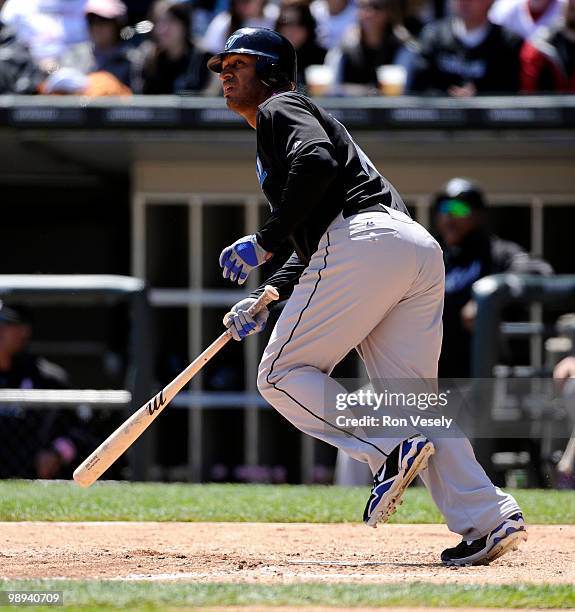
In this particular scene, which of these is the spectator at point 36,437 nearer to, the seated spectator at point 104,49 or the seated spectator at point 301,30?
the seated spectator at point 104,49

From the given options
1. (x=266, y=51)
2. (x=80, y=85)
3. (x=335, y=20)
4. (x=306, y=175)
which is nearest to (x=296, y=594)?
(x=306, y=175)

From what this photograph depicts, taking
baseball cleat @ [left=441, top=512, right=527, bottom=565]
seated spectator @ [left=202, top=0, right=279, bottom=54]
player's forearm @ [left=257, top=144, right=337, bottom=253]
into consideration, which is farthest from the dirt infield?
seated spectator @ [left=202, top=0, right=279, bottom=54]

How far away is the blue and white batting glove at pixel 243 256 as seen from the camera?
3977mm

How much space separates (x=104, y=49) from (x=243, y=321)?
5.61m

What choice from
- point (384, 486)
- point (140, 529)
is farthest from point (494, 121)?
point (384, 486)

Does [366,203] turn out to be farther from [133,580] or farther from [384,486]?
[133,580]

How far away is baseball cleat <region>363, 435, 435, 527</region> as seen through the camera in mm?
3857

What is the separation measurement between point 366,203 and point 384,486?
87 cm

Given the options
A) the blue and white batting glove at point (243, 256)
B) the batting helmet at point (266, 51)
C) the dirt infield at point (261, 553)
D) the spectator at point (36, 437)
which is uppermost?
the batting helmet at point (266, 51)

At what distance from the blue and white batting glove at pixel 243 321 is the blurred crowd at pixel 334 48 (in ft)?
14.2

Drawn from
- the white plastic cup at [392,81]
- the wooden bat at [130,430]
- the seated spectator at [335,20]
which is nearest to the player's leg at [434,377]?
the wooden bat at [130,430]

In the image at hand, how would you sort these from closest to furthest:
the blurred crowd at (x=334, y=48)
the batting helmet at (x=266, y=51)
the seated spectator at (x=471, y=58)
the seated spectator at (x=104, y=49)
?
the batting helmet at (x=266, y=51) < the blurred crowd at (x=334, y=48) < the seated spectator at (x=471, y=58) < the seated spectator at (x=104, y=49)

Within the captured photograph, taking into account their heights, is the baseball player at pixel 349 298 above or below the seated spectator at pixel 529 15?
below

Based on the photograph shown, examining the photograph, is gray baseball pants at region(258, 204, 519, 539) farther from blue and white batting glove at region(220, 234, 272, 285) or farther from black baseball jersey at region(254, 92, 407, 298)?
blue and white batting glove at region(220, 234, 272, 285)
